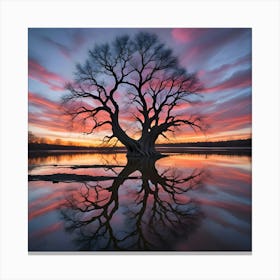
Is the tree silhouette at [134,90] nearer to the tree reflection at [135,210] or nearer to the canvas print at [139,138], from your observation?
the canvas print at [139,138]

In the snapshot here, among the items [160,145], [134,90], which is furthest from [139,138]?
[134,90]

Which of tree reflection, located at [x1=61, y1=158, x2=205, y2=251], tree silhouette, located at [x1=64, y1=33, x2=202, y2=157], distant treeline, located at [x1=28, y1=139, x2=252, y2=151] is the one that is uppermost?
tree silhouette, located at [x1=64, y1=33, x2=202, y2=157]

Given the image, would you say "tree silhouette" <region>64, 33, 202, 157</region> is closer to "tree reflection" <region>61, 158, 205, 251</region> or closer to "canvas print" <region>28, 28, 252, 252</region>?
"canvas print" <region>28, 28, 252, 252</region>

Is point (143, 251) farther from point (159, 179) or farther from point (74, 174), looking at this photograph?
point (74, 174)

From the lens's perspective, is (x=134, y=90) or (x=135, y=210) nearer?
(x=135, y=210)

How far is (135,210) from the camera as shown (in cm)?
289

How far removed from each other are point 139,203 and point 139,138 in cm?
61

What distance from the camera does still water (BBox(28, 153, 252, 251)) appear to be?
2826 millimetres

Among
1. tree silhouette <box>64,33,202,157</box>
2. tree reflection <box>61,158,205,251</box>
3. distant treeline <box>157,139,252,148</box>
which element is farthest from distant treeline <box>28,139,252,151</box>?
tree reflection <box>61,158,205,251</box>

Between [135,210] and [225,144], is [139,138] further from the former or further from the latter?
[225,144]

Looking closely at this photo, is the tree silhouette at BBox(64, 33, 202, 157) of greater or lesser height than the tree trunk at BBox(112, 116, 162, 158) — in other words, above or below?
above

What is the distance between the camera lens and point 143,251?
2809 mm
